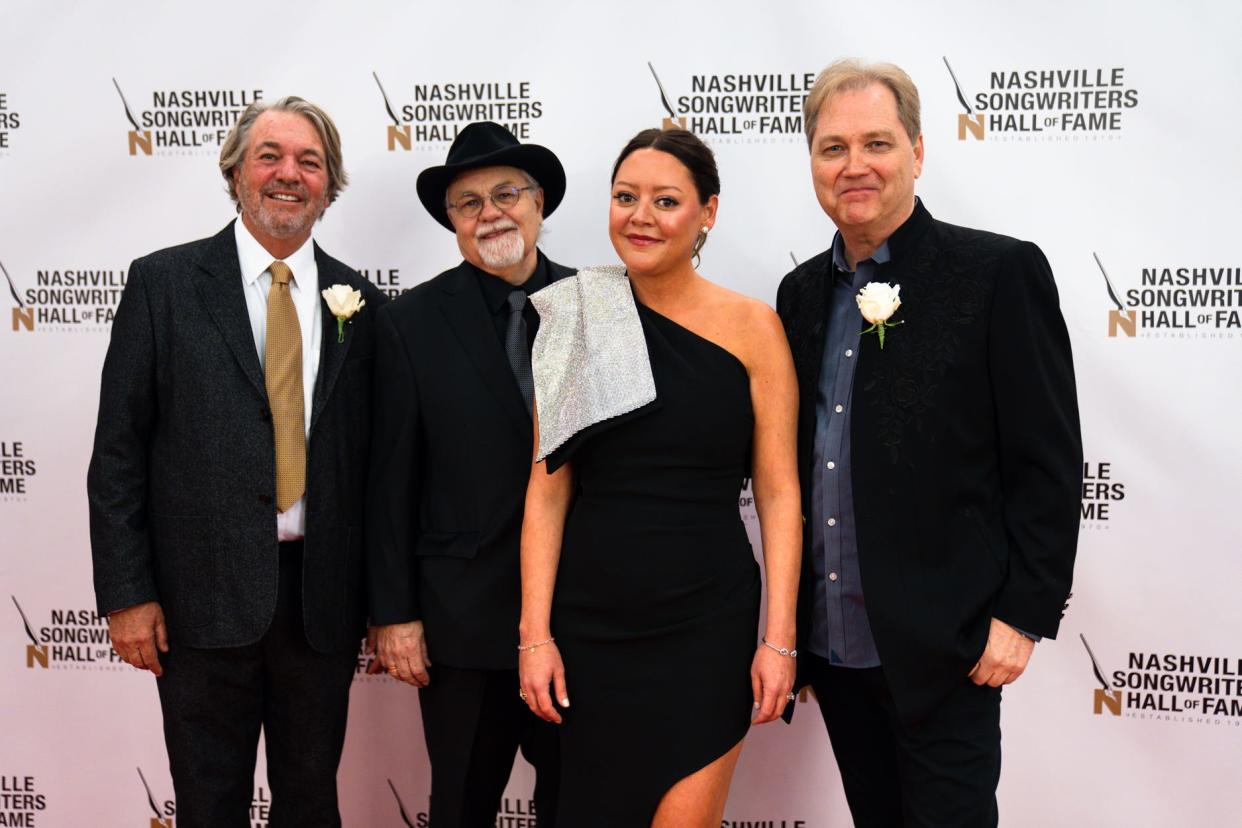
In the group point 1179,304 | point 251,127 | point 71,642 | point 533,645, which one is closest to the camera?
point 533,645

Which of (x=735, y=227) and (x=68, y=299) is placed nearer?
(x=735, y=227)

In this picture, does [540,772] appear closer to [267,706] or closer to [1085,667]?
[267,706]

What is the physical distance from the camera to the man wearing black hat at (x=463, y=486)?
2.04 m

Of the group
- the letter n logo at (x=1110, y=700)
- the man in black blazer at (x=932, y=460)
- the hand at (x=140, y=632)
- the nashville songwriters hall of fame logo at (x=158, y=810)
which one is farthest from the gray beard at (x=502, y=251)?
the nashville songwriters hall of fame logo at (x=158, y=810)

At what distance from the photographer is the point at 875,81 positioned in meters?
1.82

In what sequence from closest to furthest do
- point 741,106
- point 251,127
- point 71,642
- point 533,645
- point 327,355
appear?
point 533,645 → point 327,355 → point 251,127 → point 741,106 → point 71,642

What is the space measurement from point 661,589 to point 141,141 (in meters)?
2.25

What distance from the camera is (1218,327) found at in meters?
2.59

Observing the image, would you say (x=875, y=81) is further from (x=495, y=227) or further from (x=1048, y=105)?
(x=1048, y=105)

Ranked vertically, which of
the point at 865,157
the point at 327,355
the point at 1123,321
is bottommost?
the point at 327,355

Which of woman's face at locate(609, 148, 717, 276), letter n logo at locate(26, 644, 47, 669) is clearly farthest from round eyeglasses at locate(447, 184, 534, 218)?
letter n logo at locate(26, 644, 47, 669)

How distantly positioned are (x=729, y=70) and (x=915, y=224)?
108 cm

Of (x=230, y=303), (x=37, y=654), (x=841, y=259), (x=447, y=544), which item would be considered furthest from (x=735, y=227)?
(x=37, y=654)

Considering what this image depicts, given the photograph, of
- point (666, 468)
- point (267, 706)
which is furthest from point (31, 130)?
point (666, 468)
